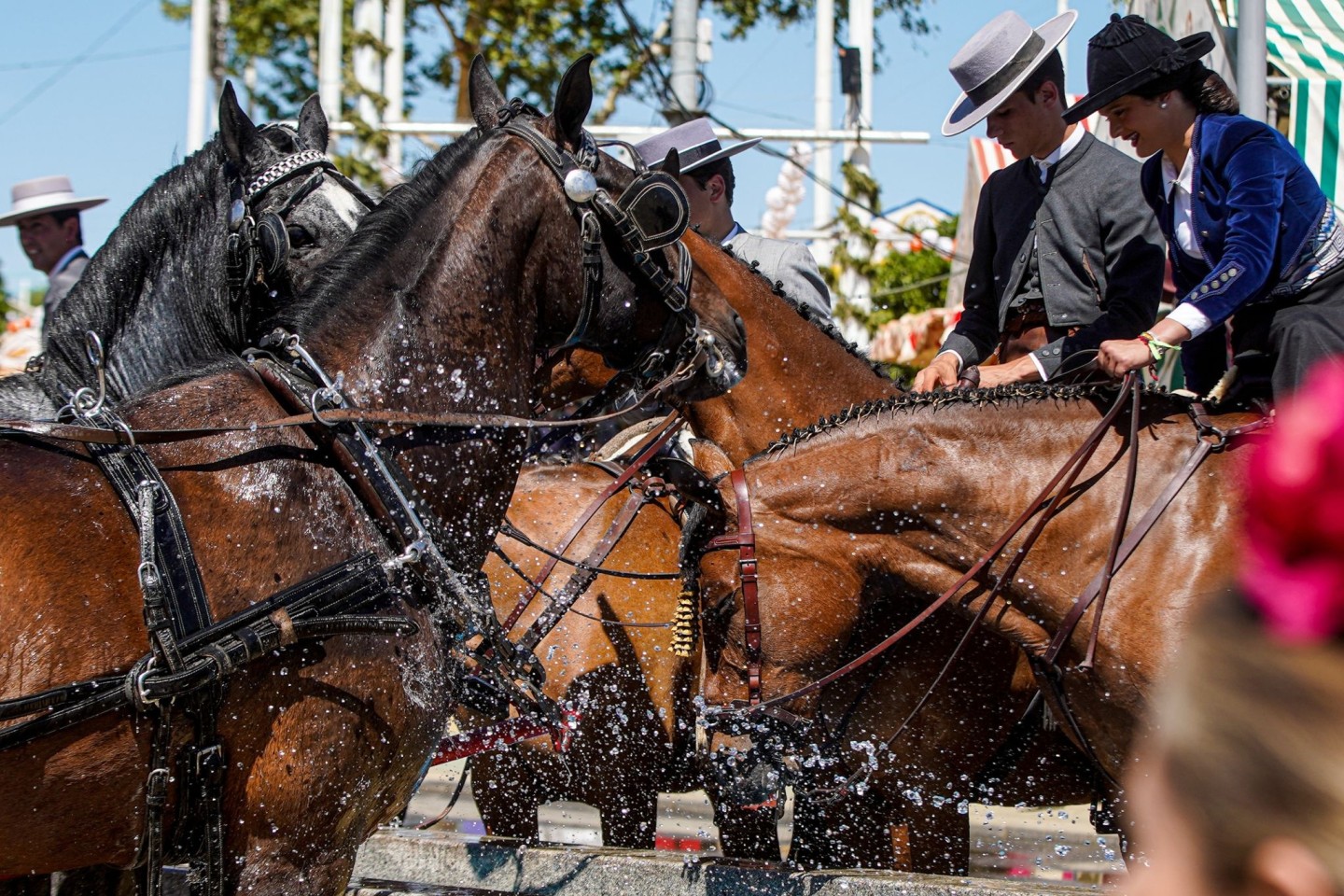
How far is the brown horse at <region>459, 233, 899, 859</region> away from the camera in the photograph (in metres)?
4.13

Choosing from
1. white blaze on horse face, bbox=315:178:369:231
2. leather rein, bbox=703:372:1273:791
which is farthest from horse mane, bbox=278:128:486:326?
leather rein, bbox=703:372:1273:791

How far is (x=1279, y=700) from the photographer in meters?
0.78

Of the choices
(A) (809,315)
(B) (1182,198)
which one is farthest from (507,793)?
(B) (1182,198)

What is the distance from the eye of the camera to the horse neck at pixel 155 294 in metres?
3.51

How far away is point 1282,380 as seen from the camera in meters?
3.16

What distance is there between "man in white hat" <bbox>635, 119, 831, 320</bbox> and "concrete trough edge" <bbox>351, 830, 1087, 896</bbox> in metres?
2.09

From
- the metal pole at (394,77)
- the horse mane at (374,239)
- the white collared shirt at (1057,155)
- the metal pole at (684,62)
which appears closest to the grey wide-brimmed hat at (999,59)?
the white collared shirt at (1057,155)

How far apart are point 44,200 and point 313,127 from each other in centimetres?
315

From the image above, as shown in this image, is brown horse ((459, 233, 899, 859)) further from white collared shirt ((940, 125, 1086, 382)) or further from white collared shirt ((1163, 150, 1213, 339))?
white collared shirt ((1163, 150, 1213, 339))

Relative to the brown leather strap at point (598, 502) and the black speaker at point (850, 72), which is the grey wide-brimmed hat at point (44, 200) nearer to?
the brown leather strap at point (598, 502)

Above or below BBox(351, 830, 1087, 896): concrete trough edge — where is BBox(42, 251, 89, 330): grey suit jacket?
above

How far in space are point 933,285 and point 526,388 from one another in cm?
1081

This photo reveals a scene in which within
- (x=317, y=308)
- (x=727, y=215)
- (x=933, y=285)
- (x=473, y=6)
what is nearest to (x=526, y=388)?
(x=317, y=308)

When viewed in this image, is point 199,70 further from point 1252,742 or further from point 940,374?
point 1252,742
